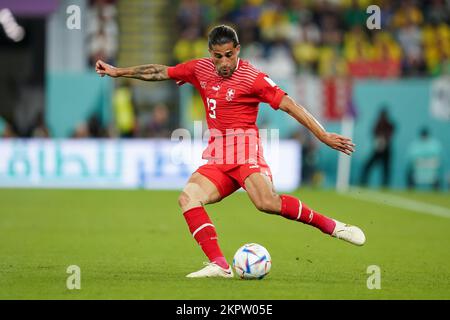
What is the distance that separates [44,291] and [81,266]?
70.6 inches

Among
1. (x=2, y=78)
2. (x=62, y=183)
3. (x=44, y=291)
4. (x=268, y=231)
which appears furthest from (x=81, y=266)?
(x=2, y=78)

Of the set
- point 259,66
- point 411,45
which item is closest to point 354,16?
point 411,45

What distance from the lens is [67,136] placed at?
78.2ft

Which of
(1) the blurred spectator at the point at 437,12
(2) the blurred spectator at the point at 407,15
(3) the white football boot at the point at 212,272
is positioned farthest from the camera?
(1) the blurred spectator at the point at 437,12

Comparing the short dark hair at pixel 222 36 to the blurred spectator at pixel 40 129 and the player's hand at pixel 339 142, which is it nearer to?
the player's hand at pixel 339 142

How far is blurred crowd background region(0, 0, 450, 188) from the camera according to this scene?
77.9 feet

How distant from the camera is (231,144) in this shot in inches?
365

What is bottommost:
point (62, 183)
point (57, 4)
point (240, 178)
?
point (62, 183)

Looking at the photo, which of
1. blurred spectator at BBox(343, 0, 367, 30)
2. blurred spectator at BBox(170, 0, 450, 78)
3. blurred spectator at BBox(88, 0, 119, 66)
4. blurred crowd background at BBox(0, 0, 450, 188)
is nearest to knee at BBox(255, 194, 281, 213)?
blurred crowd background at BBox(0, 0, 450, 188)

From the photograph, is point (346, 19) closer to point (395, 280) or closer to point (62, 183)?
point (62, 183)

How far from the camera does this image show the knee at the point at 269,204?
890 cm

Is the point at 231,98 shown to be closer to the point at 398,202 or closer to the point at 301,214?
the point at 301,214

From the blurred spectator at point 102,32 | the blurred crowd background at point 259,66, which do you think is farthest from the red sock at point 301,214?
the blurred spectator at point 102,32

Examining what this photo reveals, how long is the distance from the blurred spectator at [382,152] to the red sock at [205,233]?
15412 millimetres
